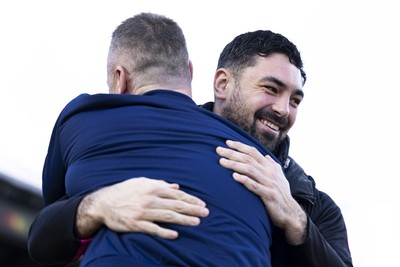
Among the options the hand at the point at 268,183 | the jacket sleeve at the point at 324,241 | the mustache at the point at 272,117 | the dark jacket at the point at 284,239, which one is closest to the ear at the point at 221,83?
the mustache at the point at 272,117

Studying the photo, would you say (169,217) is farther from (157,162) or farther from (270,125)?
(270,125)

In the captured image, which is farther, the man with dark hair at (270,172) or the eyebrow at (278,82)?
the eyebrow at (278,82)

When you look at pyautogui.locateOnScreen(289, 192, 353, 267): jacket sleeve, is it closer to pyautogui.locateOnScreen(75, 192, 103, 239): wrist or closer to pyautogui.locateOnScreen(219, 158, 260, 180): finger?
pyautogui.locateOnScreen(219, 158, 260, 180): finger

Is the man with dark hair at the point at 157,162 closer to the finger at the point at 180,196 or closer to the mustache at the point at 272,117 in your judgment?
the finger at the point at 180,196

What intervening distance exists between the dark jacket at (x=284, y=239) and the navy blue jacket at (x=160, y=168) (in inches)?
4.5

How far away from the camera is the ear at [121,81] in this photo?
3191 mm

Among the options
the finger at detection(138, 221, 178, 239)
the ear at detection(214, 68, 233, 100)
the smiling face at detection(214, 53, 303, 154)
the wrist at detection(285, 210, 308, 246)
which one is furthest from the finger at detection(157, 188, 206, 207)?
the ear at detection(214, 68, 233, 100)

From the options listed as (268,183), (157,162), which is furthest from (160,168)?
(268,183)

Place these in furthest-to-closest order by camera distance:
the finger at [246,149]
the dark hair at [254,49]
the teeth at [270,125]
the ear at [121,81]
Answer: the dark hair at [254,49] → the teeth at [270,125] → the ear at [121,81] → the finger at [246,149]

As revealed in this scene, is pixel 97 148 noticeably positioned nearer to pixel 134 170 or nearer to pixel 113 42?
pixel 134 170

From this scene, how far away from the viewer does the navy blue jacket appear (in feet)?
8.66

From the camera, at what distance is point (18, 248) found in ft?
36.2

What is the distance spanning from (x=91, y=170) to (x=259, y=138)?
1149 mm

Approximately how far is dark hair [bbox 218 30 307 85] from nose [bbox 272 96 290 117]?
0.20 metres
